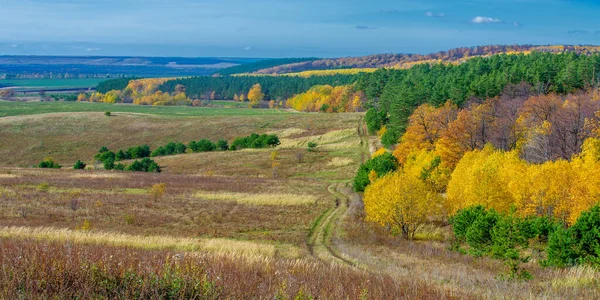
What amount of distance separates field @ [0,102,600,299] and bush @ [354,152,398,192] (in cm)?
216

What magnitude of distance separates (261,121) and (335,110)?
38.6 meters

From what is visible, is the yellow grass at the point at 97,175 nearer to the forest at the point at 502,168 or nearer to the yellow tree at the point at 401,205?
the forest at the point at 502,168

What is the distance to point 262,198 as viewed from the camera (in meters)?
44.5

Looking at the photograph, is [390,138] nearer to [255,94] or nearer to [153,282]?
[153,282]

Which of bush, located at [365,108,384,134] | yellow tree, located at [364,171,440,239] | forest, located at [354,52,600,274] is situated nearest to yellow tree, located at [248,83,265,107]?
bush, located at [365,108,384,134]

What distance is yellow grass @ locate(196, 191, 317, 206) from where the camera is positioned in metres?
43.4

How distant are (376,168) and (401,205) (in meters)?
16.9

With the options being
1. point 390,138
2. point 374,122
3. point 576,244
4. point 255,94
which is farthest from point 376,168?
point 255,94

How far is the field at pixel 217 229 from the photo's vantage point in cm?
884

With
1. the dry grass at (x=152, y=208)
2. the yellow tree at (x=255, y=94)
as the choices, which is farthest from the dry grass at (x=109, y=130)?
the yellow tree at (x=255, y=94)

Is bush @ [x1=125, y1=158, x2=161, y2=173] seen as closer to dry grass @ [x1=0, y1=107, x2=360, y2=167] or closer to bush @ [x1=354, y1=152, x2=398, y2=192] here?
dry grass @ [x1=0, y1=107, x2=360, y2=167]

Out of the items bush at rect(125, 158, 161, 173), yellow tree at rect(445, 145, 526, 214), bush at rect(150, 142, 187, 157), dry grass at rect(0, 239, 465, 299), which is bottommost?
bush at rect(150, 142, 187, 157)

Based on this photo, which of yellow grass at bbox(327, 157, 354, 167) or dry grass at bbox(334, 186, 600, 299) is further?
yellow grass at bbox(327, 157, 354, 167)

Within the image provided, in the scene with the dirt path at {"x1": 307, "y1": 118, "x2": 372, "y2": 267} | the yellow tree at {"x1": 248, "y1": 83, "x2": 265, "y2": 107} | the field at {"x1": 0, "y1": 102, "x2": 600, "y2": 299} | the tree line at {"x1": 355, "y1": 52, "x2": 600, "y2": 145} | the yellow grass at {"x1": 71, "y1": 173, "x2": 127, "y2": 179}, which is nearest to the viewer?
the field at {"x1": 0, "y1": 102, "x2": 600, "y2": 299}
